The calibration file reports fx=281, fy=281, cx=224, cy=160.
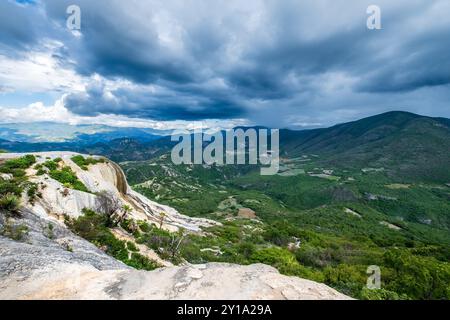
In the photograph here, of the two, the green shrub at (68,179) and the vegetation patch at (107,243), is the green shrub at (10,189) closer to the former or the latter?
the vegetation patch at (107,243)

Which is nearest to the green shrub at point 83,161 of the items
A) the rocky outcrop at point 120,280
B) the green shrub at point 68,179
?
the green shrub at point 68,179

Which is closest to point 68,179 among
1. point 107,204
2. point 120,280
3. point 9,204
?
point 107,204

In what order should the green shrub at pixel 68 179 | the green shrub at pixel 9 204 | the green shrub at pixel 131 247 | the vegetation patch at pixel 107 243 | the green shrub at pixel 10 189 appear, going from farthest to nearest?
the green shrub at pixel 68 179, the green shrub at pixel 131 247, the vegetation patch at pixel 107 243, the green shrub at pixel 10 189, the green shrub at pixel 9 204

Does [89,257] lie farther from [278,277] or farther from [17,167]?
[17,167]

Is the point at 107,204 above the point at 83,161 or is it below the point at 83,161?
below

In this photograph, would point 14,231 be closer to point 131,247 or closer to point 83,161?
point 131,247

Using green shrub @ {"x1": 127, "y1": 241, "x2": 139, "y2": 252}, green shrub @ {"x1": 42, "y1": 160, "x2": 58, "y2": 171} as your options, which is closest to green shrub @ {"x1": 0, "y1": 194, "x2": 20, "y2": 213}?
green shrub @ {"x1": 127, "y1": 241, "x2": 139, "y2": 252}

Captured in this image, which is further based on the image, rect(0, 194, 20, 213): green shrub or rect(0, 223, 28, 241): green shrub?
rect(0, 194, 20, 213): green shrub

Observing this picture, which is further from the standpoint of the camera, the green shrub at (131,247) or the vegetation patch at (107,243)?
the green shrub at (131,247)

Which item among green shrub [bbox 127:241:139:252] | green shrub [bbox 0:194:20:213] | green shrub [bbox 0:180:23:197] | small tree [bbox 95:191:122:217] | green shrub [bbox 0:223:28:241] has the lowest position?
green shrub [bbox 127:241:139:252]

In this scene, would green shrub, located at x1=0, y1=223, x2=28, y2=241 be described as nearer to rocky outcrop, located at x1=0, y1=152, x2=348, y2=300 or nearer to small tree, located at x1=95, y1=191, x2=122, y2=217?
rocky outcrop, located at x1=0, y1=152, x2=348, y2=300

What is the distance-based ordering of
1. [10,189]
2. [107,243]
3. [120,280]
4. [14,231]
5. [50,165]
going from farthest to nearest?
1. [50,165]
2. [107,243]
3. [10,189]
4. [14,231]
5. [120,280]

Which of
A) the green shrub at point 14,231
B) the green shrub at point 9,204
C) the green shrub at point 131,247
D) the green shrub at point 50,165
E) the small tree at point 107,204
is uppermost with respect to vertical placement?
the green shrub at point 50,165
